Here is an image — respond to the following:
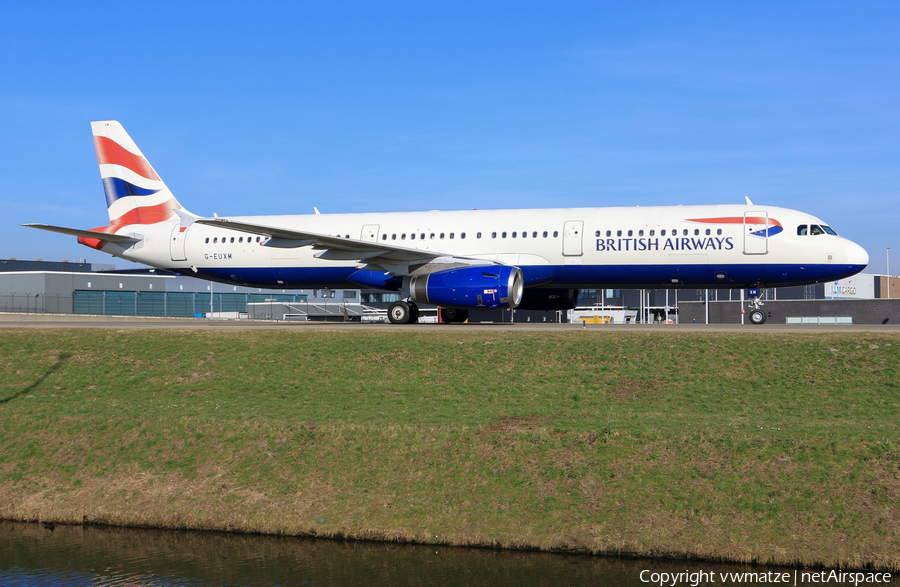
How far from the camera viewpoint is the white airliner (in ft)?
85.9

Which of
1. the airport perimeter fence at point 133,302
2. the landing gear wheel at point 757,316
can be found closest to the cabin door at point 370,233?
the landing gear wheel at point 757,316

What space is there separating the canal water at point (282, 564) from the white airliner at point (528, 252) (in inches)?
529

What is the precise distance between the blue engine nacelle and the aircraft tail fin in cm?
1380

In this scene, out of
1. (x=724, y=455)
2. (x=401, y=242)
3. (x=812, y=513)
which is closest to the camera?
(x=812, y=513)

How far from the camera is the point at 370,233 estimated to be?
30.8m

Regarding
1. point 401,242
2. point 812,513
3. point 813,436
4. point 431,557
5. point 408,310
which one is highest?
point 401,242

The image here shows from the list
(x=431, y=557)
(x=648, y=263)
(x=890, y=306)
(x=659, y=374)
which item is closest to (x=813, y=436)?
(x=659, y=374)

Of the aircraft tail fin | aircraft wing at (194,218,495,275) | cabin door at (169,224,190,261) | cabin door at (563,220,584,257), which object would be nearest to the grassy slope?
aircraft wing at (194,218,495,275)

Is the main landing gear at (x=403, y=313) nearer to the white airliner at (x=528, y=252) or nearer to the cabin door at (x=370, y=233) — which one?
the white airliner at (x=528, y=252)

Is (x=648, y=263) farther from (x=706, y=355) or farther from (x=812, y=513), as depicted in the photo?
(x=812, y=513)

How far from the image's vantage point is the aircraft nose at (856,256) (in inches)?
1025

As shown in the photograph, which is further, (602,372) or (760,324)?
(760,324)

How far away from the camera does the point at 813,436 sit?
13.0m

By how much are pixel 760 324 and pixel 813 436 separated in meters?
15.4
